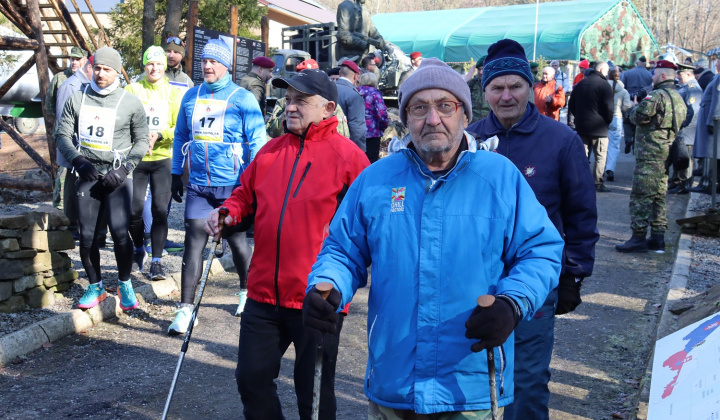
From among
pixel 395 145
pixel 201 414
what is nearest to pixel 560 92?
pixel 201 414

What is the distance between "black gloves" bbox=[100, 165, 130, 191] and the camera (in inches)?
248

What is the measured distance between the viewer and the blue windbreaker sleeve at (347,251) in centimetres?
269

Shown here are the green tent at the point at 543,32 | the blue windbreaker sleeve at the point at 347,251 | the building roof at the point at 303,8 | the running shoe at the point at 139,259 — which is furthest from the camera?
the building roof at the point at 303,8

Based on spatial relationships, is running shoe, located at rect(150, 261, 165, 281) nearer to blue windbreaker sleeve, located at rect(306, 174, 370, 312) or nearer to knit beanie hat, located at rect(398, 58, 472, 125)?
blue windbreaker sleeve, located at rect(306, 174, 370, 312)

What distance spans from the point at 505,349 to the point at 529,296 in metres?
0.24

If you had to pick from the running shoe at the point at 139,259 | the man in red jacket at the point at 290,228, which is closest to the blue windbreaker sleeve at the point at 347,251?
the man in red jacket at the point at 290,228

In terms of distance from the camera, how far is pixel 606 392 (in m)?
5.32

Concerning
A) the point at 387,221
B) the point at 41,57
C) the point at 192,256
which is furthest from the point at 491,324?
the point at 41,57

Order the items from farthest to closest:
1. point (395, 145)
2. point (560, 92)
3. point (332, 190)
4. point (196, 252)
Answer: point (560, 92), point (196, 252), point (332, 190), point (395, 145)

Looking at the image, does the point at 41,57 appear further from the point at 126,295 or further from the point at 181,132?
the point at 126,295

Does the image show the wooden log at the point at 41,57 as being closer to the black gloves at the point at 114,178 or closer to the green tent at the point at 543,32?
the black gloves at the point at 114,178

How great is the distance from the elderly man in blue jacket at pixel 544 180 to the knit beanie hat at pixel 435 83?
94 centimetres

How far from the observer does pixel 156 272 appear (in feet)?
25.4

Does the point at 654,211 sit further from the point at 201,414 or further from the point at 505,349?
the point at 505,349
